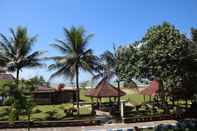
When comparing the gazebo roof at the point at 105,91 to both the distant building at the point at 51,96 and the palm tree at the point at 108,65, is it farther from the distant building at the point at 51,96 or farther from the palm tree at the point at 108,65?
the distant building at the point at 51,96

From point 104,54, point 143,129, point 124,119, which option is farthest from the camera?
point 104,54

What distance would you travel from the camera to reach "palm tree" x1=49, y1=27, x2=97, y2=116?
3147 centimetres

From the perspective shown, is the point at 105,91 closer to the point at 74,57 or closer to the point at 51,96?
the point at 74,57

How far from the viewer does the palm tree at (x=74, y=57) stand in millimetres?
31469

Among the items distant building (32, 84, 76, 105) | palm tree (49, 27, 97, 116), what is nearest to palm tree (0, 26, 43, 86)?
palm tree (49, 27, 97, 116)

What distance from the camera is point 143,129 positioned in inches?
962

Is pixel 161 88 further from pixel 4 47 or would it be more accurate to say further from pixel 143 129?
pixel 4 47

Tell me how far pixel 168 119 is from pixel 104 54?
8.80 m

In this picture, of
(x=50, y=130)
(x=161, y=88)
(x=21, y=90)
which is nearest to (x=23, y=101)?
(x=21, y=90)

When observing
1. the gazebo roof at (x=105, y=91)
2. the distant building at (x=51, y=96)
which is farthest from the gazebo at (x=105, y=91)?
the distant building at (x=51, y=96)

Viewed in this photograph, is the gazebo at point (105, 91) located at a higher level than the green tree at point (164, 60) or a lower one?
lower

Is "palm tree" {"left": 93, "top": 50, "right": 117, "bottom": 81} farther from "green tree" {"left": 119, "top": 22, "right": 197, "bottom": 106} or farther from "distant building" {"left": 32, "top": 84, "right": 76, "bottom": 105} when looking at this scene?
"distant building" {"left": 32, "top": 84, "right": 76, "bottom": 105}

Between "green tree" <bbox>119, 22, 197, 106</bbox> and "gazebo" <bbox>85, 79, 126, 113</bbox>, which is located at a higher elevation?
"green tree" <bbox>119, 22, 197, 106</bbox>

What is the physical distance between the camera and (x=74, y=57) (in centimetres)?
3166
